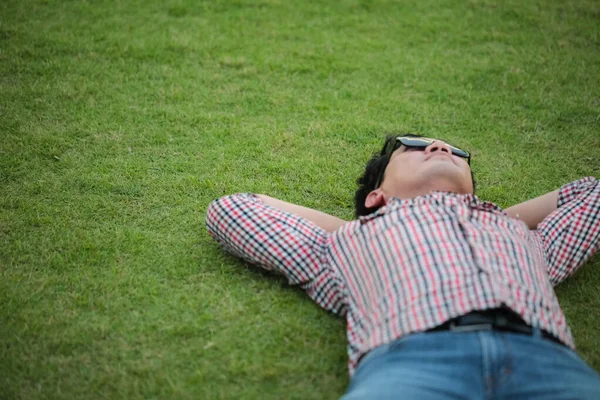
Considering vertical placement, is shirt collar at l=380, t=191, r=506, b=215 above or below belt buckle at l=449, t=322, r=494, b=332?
above

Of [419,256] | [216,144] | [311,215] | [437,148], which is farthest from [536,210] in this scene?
[216,144]

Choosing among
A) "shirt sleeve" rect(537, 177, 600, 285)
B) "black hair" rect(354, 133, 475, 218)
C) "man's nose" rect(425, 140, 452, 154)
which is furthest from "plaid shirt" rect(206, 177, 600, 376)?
"black hair" rect(354, 133, 475, 218)

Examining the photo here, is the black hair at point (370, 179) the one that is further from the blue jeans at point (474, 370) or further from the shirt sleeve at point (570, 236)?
the blue jeans at point (474, 370)

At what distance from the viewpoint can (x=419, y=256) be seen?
8.45 ft

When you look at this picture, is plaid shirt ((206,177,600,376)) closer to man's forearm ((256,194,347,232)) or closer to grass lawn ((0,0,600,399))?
man's forearm ((256,194,347,232))

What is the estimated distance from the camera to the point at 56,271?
3.25 metres

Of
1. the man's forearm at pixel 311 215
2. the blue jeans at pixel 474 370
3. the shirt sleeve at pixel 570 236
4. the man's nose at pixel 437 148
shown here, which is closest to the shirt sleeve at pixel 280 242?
the man's forearm at pixel 311 215

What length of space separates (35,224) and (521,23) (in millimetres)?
5993

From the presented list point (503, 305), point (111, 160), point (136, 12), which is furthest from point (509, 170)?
point (136, 12)

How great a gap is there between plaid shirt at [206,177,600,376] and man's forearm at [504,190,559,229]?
5cm

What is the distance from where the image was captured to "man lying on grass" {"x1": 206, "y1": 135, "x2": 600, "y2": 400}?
7.29ft

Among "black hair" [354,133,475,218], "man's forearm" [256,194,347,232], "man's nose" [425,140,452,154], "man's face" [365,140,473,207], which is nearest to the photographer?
"man's face" [365,140,473,207]

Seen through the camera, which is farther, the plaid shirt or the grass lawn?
the grass lawn

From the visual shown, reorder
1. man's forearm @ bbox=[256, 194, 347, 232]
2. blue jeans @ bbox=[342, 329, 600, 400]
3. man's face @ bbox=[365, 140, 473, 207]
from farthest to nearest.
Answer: man's forearm @ bbox=[256, 194, 347, 232] < man's face @ bbox=[365, 140, 473, 207] < blue jeans @ bbox=[342, 329, 600, 400]
